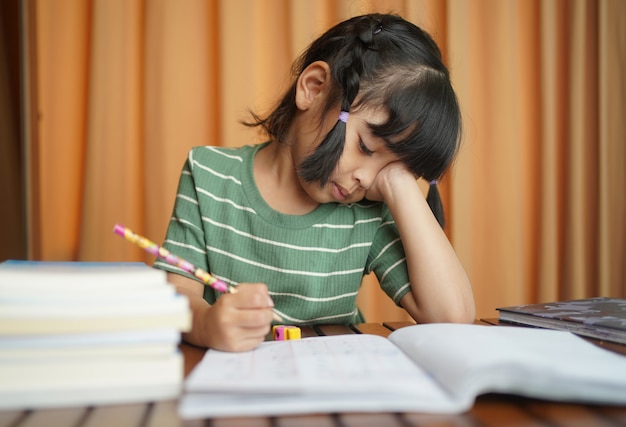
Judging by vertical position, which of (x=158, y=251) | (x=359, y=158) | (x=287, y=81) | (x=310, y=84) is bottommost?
(x=158, y=251)

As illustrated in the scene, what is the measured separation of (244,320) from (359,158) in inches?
15.2

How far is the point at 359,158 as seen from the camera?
90cm

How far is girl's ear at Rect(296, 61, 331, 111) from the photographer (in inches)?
38.0

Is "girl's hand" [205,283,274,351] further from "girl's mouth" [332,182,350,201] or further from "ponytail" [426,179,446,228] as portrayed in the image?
"ponytail" [426,179,446,228]

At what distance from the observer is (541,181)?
1.76 meters

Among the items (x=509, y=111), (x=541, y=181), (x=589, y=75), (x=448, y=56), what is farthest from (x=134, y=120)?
(x=589, y=75)

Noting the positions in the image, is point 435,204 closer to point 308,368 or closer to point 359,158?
point 359,158

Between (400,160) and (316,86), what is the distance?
0.19 meters

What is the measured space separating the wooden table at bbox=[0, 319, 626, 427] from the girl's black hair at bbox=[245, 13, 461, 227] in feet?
1.60

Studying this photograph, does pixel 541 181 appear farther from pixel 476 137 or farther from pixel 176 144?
pixel 176 144

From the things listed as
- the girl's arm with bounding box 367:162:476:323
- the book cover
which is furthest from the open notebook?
the girl's arm with bounding box 367:162:476:323

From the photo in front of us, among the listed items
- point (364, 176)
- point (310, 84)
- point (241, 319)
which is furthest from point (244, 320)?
point (310, 84)

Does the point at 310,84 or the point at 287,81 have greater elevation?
the point at 287,81

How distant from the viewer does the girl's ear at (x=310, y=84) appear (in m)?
0.97
